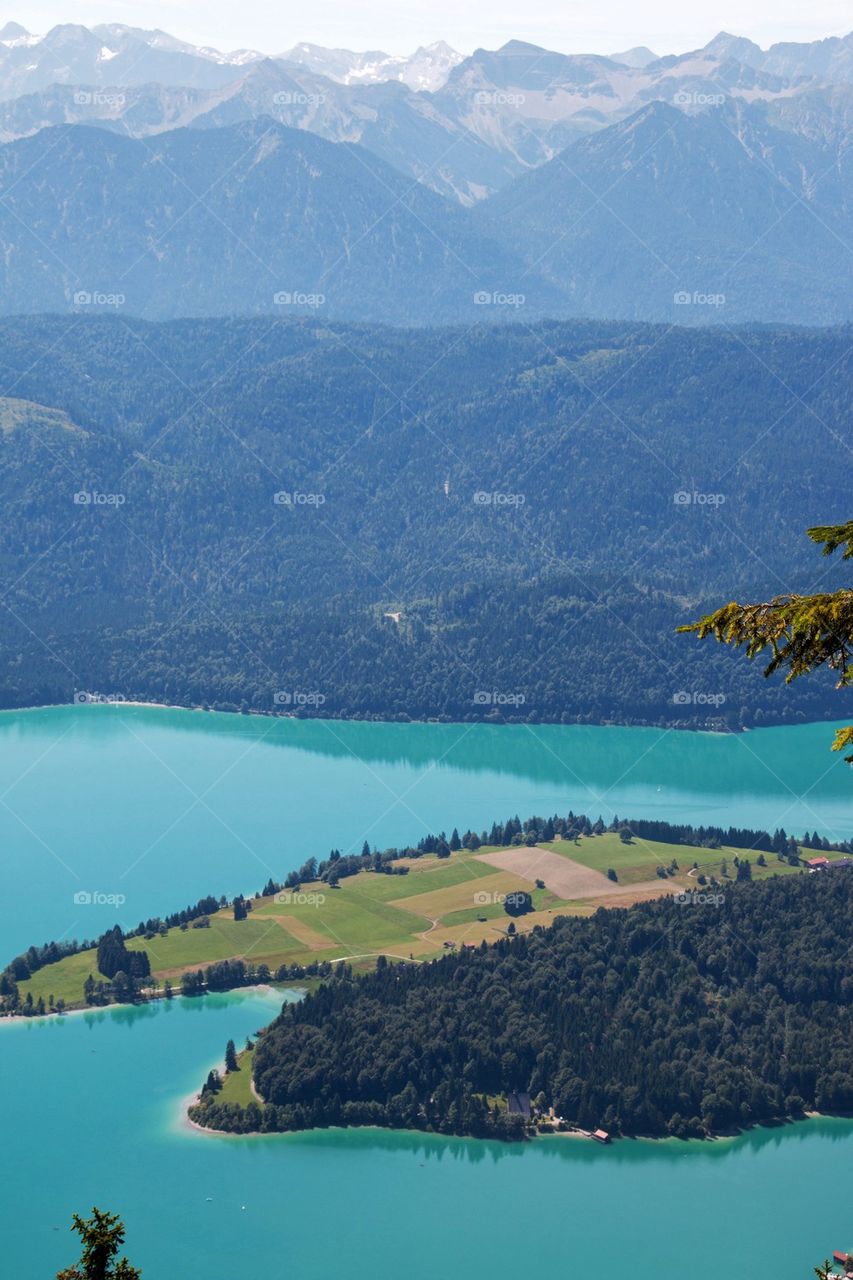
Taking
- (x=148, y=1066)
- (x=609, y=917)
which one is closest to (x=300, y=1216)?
(x=148, y=1066)

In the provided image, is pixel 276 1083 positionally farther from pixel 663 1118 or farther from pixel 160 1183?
pixel 663 1118

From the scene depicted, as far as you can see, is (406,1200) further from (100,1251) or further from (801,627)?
(801,627)

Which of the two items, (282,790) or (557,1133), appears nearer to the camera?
(557,1133)

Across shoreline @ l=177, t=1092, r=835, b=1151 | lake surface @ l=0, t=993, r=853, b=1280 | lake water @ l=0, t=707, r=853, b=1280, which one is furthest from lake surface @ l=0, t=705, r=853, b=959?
lake surface @ l=0, t=993, r=853, b=1280

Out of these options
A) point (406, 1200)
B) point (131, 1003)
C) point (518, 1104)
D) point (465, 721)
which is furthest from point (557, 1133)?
point (465, 721)

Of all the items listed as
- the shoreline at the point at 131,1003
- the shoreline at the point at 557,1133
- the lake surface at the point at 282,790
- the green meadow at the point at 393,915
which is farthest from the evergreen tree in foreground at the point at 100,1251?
the lake surface at the point at 282,790

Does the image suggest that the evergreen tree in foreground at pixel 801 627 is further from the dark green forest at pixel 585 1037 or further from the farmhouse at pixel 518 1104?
the farmhouse at pixel 518 1104
